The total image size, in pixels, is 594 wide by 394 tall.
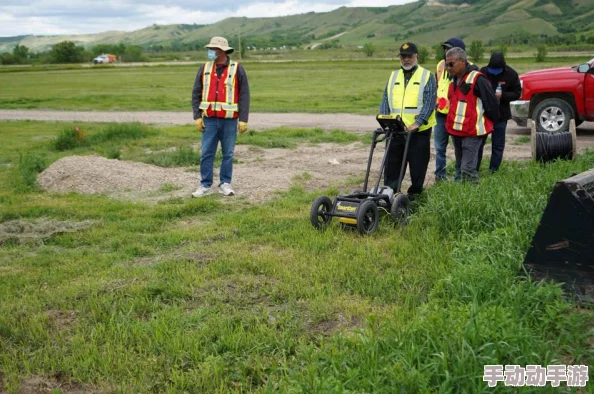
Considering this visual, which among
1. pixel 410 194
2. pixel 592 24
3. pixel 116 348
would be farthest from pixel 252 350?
pixel 592 24

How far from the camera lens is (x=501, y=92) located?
9.01 metres

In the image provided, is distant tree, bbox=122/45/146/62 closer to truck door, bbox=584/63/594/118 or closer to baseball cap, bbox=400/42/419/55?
truck door, bbox=584/63/594/118

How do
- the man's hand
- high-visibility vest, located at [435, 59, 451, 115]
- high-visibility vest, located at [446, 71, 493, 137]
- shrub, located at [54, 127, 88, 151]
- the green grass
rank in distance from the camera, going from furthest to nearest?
1. shrub, located at [54, 127, 88, 151]
2. the man's hand
3. high-visibility vest, located at [435, 59, 451, 115]
4. high-visibility vest, located at [446, 71, 493, 137]
5. the green grass

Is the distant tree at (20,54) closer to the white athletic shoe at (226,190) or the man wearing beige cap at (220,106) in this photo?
the man wearing beige cap at (220,106)

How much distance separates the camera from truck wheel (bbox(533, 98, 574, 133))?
13148 mm

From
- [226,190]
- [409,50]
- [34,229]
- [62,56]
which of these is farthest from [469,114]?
[62,56]

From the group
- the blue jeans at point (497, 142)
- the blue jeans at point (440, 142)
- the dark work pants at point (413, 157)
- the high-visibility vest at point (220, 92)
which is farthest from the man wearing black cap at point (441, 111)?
the high-visibility vest at point (220, 92)

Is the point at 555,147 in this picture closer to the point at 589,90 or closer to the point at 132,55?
the point at 589,90

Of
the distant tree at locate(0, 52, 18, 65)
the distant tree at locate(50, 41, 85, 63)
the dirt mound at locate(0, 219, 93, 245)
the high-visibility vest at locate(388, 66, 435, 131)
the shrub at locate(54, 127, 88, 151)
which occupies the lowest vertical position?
the dirt mound at locate(0, 219, 93, 245)

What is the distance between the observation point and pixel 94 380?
3.87 meters

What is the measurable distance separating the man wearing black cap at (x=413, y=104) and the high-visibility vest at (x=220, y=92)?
2.57 metres

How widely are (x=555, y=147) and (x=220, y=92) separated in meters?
5.38

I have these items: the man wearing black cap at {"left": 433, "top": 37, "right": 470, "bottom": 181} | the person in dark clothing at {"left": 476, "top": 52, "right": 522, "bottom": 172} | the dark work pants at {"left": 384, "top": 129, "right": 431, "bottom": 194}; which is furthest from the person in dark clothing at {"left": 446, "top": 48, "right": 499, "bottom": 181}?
the person in dark clothing at {"left": 476, "top": 52, "right": 522, "bottom": 172}

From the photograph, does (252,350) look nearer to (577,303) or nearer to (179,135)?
(577,303)
